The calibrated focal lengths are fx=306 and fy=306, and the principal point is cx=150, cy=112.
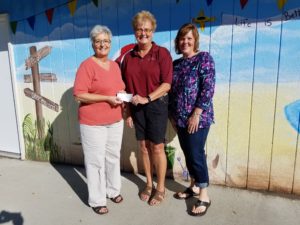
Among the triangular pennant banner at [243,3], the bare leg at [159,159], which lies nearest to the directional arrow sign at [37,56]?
the bare leg at [159,159]

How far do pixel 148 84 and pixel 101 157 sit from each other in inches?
29.7

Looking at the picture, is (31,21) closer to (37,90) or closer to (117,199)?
(37,90)

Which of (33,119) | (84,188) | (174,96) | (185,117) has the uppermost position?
(174,96)

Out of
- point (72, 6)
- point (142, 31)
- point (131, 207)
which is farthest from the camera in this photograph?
point (72, 6)

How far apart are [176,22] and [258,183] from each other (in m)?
1.75

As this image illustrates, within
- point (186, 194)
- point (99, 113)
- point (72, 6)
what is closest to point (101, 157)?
point (99, 113)

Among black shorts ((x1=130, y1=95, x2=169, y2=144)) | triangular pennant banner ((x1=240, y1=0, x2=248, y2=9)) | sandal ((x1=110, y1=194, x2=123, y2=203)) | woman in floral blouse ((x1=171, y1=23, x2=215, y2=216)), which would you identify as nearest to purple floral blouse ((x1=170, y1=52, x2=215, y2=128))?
woman in floral blouse ((x1=171, y1=23, x2=215, y2=216))

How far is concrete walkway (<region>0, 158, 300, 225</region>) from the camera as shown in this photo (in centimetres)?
258

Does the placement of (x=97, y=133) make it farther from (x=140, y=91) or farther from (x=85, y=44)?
(x=85, y=44)

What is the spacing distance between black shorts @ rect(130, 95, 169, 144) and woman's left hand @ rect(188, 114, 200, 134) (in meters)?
0.27

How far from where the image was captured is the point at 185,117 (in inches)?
97.6

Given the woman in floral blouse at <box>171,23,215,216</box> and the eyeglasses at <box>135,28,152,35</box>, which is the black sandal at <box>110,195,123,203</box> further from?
the eyeglasses at <box>135,28,152,35</box>

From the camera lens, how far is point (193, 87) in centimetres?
240

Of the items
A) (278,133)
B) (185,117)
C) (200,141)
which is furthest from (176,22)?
(278,133)
